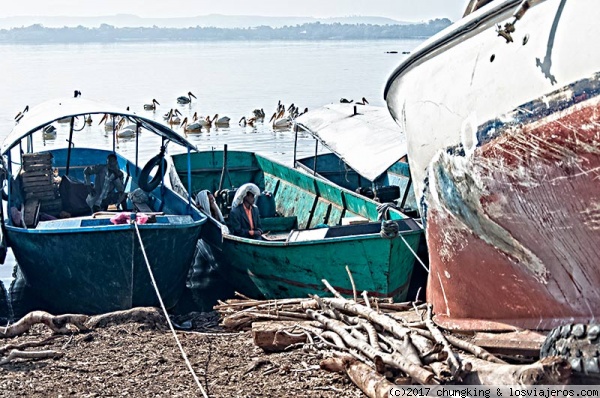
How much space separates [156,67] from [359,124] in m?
89.8

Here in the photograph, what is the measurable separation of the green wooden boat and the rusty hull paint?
2.30 meters

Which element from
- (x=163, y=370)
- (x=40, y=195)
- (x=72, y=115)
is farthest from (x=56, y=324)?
(x=40, y=195)

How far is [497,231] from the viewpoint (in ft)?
21.0

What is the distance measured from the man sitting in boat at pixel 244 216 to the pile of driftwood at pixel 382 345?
14.3ft

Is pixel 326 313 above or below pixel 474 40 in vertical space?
below

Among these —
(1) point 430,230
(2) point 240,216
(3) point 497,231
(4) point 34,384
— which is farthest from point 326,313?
(2) point 240,216

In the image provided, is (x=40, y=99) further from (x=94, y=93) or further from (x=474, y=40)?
(x=474, y=40)

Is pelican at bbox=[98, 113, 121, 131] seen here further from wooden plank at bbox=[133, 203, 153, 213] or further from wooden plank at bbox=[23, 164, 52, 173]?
wooden plank at bbox=[133, 203, 153, 213]

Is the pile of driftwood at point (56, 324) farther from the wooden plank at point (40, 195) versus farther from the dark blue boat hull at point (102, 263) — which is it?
the wooden plank at point (40, 195)

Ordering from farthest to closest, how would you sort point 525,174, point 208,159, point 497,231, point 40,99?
point 40,99, point 208,159, point 497,231, point 525,174

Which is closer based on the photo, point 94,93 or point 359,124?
point 359,124

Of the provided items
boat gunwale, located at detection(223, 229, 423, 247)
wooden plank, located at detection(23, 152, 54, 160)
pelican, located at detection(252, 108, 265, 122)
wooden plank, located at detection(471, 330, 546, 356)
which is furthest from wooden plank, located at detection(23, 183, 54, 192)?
pelican, located at detection(252, 108, 265, 122)

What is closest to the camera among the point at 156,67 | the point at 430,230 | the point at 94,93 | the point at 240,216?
the point at 430,230

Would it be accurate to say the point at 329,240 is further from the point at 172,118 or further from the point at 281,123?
the point at 172,118
